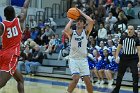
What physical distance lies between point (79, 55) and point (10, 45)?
2.05m

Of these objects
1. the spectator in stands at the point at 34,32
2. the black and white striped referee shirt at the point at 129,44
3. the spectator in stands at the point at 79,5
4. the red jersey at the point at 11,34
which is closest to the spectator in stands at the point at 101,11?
the spectator in stands at the point at 79,5

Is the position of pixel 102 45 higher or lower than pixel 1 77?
lower

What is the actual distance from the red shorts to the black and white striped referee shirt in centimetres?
407

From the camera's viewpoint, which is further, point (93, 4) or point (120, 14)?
point (93, 4)

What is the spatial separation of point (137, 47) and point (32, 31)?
480 inches

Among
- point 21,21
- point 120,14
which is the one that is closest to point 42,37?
point 120,14

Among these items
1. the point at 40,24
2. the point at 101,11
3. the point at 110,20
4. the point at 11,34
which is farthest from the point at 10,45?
the point at 40,24

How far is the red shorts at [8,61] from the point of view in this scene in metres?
6.62

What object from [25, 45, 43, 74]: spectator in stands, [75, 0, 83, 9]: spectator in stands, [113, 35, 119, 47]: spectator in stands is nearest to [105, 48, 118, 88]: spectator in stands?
[113, 35, 119, 47]: spectator in stands

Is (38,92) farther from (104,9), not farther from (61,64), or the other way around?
(104,9)

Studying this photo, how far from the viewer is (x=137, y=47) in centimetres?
994

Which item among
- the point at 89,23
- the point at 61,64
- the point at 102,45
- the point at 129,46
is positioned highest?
the point at 89,23

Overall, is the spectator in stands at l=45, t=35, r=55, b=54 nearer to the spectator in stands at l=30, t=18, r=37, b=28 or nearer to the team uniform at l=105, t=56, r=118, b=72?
the spectator in stands at l=30, t=18, r=37, b=28

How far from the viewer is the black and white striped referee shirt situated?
389 inches
